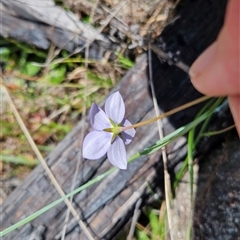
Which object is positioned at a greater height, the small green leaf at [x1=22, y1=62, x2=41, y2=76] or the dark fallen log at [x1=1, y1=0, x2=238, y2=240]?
the dark fallen log at [x1=1, y1=0, x2=238, y2=240]

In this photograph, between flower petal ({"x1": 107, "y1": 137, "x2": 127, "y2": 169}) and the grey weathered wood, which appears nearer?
flower petal ({"x1": 107, "y1": 137, "x2": 127, "y2": 169})

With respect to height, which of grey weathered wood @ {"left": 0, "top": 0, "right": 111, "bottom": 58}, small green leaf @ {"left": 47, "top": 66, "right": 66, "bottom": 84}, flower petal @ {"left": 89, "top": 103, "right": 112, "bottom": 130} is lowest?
small green leaf @ {"left": 47, "top": 66, "right": 66, "bottom": 84}

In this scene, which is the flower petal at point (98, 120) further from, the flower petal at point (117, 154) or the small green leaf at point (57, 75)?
the small green leaf at point (57, 75)

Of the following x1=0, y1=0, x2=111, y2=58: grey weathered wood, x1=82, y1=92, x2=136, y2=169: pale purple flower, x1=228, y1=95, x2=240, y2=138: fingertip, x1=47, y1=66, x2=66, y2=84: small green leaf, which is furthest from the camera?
x1=47, y1=66, x2=66, y2=84: small green leaf

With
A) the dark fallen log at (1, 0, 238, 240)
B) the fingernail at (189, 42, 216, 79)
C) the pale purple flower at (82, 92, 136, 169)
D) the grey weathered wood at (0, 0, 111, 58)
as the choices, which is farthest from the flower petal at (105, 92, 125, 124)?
the grey weathered wood at (0, 0, 111, 58)

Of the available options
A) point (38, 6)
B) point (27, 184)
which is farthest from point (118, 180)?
point (38, 6)

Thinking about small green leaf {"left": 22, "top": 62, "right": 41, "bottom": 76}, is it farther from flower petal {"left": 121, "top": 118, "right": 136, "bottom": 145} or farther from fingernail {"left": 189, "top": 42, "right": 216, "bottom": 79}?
fingernail {"left": 189, "top": 42, "right": 216, "bottom": 79}

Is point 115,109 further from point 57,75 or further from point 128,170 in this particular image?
point 57,75

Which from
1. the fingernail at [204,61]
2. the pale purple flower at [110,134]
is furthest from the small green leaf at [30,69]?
the fingernail at [204,61]
